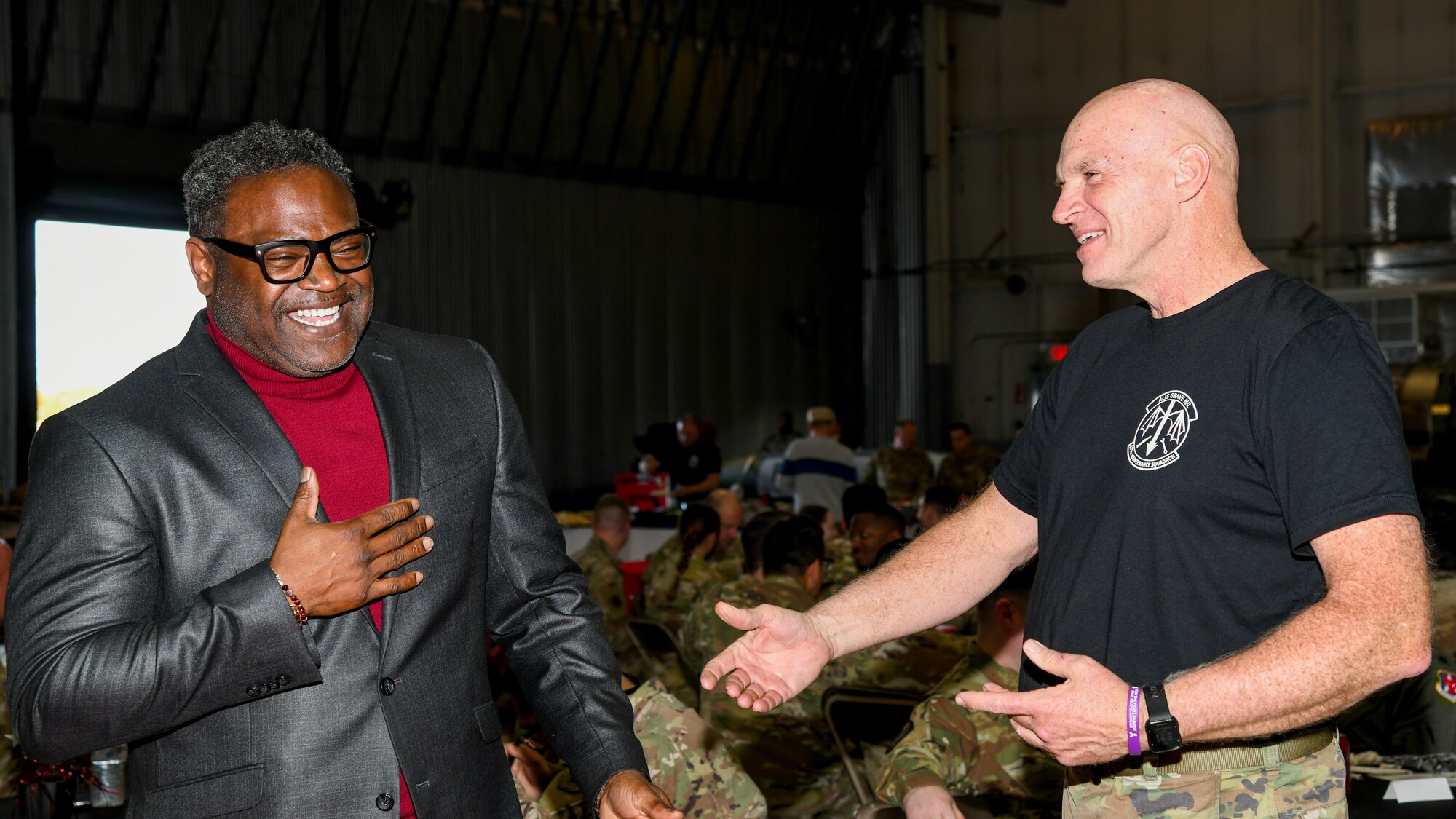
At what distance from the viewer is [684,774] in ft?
8.85

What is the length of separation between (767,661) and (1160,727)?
21.6 inches

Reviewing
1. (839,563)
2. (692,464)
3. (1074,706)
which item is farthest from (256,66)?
(1074,706)

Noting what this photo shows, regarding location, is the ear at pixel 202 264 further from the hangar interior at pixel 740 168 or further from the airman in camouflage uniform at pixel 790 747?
the hangar interior at pixel 740 168

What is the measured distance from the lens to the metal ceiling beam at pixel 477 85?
13.8m

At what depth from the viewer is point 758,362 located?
684 inches

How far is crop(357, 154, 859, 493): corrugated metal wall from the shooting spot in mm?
13492

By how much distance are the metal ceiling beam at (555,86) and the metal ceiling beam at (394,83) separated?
1759 millimetres

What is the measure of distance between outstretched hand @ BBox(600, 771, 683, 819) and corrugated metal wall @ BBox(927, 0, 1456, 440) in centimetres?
1483

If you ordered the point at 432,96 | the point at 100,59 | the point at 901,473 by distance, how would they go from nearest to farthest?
the point at 901,473 < the point at 100,59 < the point at 432,96

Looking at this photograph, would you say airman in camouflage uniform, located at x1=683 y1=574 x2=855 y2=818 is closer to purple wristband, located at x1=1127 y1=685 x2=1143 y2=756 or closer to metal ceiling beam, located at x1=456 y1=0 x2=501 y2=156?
purple wristband, located at x1=1127 y1=685 x2=1143 y2=756

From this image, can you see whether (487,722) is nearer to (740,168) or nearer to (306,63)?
(306,63)

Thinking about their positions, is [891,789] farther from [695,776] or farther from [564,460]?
[564,460]

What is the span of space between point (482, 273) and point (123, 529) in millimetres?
12545

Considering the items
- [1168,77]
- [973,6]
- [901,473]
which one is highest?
[973,6]
